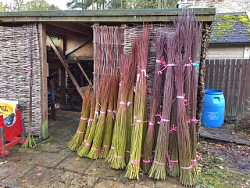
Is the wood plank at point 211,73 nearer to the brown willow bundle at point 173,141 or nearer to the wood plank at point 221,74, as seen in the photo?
the wood plank at point 221,74

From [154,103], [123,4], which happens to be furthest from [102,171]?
[123,4]

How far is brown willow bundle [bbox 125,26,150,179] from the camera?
281 cm

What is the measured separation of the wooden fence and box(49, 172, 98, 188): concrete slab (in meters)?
4.71

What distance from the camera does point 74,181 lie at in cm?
273

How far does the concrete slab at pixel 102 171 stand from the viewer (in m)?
2.87

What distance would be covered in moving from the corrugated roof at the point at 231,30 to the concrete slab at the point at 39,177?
6.09 meters

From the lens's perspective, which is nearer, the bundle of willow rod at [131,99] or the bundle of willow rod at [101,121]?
the bundle of willow rod at [131,99]

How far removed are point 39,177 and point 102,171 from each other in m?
0.89

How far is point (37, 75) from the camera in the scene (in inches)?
152

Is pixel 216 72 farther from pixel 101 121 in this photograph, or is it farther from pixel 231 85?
pixel 101 121

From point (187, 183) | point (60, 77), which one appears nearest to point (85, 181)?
point (187, 183)

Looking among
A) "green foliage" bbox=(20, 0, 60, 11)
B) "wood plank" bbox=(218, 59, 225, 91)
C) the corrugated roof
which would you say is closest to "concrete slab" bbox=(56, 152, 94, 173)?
"wood plank" bbox=(218, 59, 225, 91)

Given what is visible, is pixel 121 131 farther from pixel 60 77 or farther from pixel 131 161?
pixel 60 77

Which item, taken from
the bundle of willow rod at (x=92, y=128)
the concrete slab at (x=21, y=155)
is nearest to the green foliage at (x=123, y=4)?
the bundle of willow rod at (x=92, y=128)
